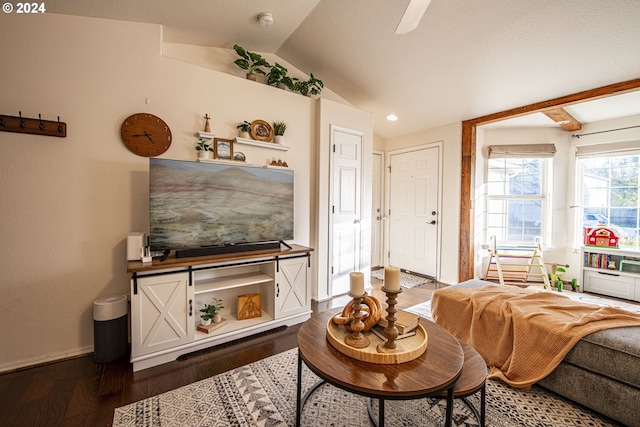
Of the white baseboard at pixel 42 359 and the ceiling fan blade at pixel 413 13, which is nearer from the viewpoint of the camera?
the ceiling fan blade at pixel 413 13

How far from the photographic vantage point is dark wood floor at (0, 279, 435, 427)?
1497 mm

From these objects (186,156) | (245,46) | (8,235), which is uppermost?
(245,46)

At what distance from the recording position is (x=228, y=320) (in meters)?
2.47

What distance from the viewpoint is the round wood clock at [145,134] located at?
222cm

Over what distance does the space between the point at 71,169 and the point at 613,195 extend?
20.6 feet

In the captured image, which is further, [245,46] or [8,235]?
[245,46]

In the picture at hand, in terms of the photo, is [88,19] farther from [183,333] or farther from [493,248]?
[493,248]

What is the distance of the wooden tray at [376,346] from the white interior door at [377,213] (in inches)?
137

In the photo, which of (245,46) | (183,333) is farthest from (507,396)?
(245,46)

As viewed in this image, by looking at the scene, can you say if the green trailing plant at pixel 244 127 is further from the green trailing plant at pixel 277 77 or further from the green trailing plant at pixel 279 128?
the green trailing plant at pixel 277 77

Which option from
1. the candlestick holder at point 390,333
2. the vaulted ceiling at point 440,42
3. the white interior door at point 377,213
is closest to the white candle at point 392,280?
the candlestick holder at point 390,333

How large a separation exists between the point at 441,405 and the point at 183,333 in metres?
1.84

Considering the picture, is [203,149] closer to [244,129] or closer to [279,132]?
[244,129]

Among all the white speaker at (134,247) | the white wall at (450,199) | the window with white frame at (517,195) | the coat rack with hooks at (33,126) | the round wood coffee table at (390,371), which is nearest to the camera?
the round wood coffee table at (390,371)
